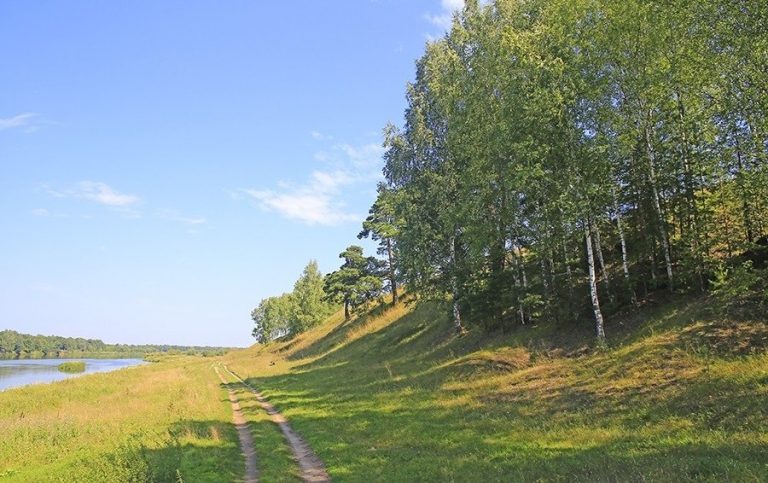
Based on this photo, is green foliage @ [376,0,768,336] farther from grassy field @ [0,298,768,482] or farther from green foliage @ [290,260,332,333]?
green foliage @ [290,260,332,333]

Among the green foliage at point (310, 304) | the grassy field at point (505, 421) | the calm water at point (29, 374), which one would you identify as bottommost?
the calm water at point (29, 374)

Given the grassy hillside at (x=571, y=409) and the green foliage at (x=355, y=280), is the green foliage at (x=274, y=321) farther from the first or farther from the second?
the grassy hillside at (x=571, y=409)

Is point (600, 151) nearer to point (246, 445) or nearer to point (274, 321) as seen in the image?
point (246, 445)

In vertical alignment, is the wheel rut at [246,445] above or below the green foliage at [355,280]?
below

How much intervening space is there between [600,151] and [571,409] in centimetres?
1178

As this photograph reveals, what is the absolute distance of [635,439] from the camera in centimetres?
1250

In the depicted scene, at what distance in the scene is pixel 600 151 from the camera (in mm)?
21984

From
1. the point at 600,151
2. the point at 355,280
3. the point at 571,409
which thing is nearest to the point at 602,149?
the point at 600,151

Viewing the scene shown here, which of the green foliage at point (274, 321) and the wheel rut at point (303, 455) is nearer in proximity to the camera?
the wheel rut at point (303, 455)

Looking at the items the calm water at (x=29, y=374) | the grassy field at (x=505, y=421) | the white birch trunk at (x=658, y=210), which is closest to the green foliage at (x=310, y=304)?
the calm water at (x=29, y=374)

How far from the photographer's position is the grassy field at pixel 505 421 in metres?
11.6

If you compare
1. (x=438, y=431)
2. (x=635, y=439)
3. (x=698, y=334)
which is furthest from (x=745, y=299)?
(x=438, y=431)

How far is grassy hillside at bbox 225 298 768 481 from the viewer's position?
11.1m

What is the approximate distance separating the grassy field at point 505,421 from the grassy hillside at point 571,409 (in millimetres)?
65
